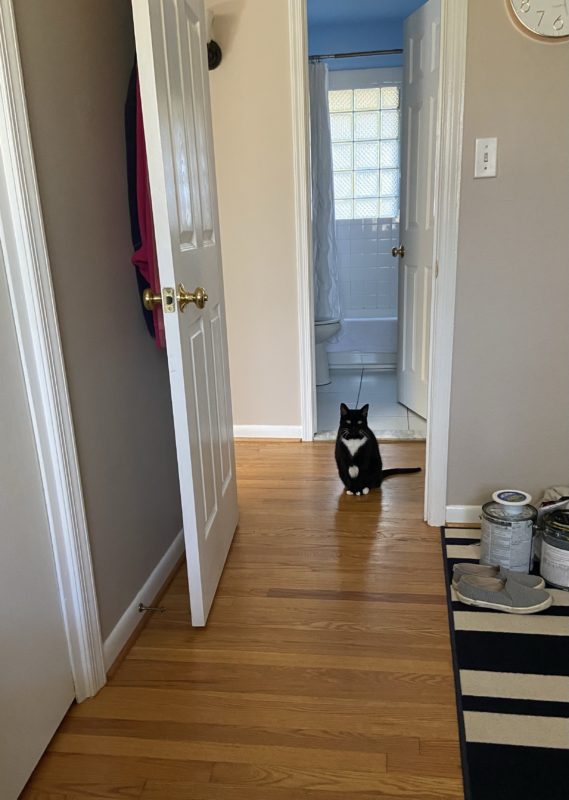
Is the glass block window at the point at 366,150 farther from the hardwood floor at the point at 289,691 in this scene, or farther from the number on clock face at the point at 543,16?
the hardwood floor at the point at 289,691

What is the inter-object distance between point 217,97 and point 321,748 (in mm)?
2771

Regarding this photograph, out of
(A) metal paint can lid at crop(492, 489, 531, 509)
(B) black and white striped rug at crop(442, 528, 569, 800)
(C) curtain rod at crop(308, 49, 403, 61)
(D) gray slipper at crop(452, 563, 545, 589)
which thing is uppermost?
(C) curtain rod at crop(308, 49, 403, 61)

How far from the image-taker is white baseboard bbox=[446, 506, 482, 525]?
2.29 meters

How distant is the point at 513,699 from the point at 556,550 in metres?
0.57

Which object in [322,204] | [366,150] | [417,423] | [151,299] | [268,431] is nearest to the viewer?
[151,299]

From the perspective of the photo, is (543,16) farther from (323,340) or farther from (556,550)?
(323,340)

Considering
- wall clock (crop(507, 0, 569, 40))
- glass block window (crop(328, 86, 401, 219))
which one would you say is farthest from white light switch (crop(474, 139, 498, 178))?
glass block window (crop(328, 86, 401, 219))

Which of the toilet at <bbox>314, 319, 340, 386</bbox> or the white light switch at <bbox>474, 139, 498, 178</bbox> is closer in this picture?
the white light switch at <bbox>474, 139, 498, 178</bbox>

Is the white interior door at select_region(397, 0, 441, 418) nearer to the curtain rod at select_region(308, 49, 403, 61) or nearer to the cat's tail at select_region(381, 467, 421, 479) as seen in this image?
the cat's tail at select_region(381, 467, 421, 479)

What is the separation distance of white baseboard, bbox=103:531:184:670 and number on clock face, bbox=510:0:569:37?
6.73 feet

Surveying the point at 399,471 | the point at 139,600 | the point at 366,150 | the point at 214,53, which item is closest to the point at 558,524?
the point at 399,471

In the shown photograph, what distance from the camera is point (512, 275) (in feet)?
6.65

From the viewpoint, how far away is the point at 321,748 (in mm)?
1367

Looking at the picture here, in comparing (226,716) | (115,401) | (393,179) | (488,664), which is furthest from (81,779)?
(393,179)
